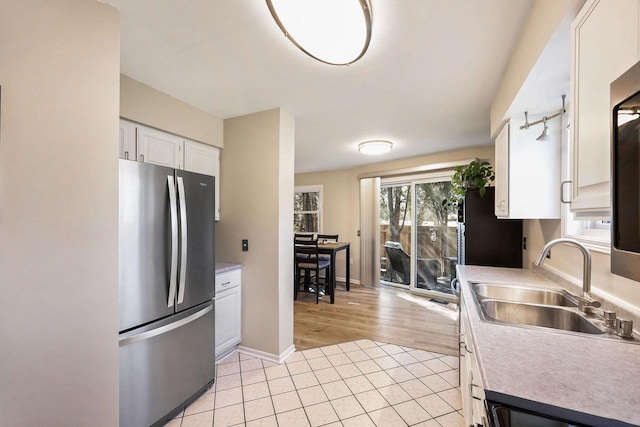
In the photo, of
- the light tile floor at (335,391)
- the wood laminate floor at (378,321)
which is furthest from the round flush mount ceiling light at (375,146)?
the light tile floor at (335,391)

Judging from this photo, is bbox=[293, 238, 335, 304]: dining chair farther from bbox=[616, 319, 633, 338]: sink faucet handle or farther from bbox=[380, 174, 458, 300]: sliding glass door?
bbox=[616, 319, 633, 338]: sink faucet handle

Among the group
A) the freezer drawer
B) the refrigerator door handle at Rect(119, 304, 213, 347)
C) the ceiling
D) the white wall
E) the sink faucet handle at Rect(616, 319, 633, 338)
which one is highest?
the ceiling

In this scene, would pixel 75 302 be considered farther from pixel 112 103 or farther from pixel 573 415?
pixel 573 415

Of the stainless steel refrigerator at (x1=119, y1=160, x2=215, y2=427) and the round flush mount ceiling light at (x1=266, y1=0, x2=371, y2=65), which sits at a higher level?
the round flush mount ceiling light at (x1=266, y1=0, x2=371, y2=65)

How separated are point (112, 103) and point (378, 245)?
14.1 feet

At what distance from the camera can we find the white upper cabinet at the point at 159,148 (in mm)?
2012

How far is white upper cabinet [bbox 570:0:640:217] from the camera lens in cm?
68

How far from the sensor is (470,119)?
8.72 ft

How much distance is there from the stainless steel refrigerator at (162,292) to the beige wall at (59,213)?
199 millimetres

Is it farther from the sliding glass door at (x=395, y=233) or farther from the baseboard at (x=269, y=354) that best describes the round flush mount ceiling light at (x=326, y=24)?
→ the sliding glass door at (x=395, y=233)

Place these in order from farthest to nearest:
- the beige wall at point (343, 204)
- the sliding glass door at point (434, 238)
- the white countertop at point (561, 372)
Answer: the beige wall at point (343, 204) → the sliding glass door at point (434, 238) → the white countertop at point (561, 372)

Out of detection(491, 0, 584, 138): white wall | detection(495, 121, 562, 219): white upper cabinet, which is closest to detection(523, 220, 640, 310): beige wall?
detection(495, 121, 562, 219): white upper cabinet

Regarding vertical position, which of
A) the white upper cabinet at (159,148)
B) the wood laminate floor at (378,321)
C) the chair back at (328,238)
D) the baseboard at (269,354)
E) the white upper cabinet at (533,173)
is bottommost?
the wood laminate floor at (378,321)

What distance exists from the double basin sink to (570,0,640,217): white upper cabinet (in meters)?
0.65
